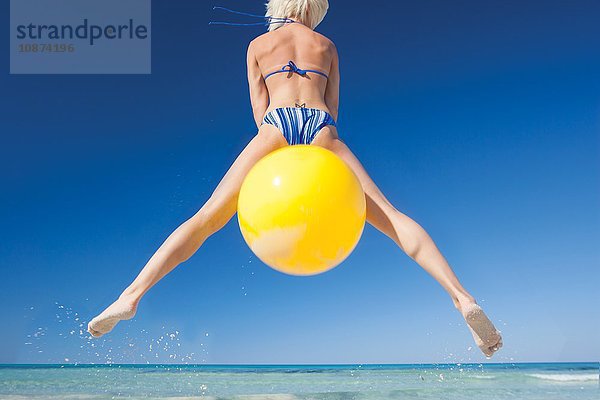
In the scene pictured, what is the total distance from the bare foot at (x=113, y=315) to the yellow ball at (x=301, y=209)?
2.07 feet

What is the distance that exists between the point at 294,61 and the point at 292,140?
45cm

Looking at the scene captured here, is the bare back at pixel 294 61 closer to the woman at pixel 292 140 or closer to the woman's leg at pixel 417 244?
the woman at pixel 292 140

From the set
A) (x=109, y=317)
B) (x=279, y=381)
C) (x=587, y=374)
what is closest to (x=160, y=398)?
(x=279, y=381)

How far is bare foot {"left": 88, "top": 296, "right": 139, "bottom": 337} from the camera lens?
2.95 meters

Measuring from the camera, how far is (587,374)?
70.9ft

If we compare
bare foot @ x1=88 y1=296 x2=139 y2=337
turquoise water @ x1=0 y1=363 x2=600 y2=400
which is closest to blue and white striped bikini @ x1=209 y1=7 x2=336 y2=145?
bare foot @ x1=88 y1=296 x2=139 y2=337

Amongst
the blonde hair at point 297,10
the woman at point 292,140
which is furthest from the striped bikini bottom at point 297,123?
the blonde hair at point 297,10

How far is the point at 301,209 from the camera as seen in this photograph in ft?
8.98

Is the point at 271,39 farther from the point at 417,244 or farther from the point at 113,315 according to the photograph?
the point at 113,315

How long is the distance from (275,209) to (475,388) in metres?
13.5

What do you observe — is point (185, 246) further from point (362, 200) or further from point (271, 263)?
point (362, 200)

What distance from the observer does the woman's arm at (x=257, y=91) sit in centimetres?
366

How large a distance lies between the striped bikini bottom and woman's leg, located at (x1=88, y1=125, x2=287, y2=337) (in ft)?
0.13

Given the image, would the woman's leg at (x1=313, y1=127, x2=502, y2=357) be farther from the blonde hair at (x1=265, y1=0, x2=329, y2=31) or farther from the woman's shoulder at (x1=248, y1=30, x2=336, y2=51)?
the blonde hair at (x1=265, y1=0, x2=329, y2=31)
